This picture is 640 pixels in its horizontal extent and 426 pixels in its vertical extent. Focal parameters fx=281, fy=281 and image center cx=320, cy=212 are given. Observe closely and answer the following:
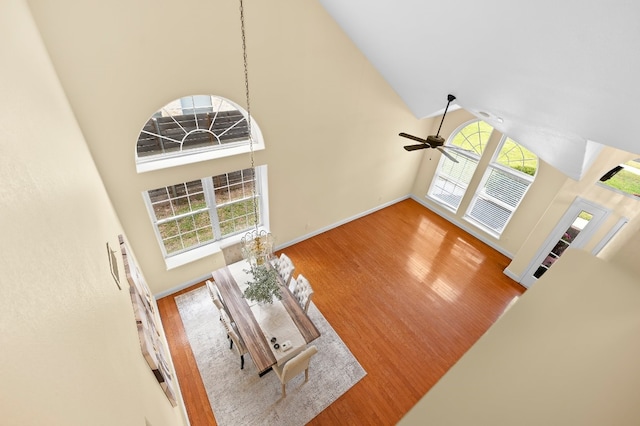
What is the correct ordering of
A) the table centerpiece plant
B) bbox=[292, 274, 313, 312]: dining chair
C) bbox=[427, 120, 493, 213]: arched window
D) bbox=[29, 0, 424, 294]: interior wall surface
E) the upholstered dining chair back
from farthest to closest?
bbox=[427, 120, 493, 213]: arched window → the upholstered dining chair back → bbox=[292, 274, 313, 312]: dining chair → the table centerpiece plant → bbox=[29, 0, 424, 294]: interior wall surface

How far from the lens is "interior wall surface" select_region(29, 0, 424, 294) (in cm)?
288

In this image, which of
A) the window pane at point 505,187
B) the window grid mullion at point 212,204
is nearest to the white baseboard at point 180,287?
the window grid mullion at point 212,204

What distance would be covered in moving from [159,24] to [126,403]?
3509 millimetres

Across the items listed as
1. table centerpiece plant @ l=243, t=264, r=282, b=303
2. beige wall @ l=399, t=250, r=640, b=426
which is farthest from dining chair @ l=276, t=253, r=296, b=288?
beige wall @ l=399, t=250, r=640, b=426

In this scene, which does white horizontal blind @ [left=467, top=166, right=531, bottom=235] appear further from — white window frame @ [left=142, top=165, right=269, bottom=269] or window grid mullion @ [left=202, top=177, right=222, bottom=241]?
window grid mullion @ [left=202, top=177, right=222, bottom=241]

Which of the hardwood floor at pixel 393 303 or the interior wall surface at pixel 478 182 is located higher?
the interior wall surface at pixel 478 182

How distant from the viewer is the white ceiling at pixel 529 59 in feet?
6.08

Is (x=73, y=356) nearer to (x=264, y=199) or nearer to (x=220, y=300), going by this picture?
(x=220, y=300)

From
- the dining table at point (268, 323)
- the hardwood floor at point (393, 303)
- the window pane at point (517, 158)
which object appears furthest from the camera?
the window pane at point (517, 158)

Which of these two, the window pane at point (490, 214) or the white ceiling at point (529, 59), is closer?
the white ceiling at point (529, 59)

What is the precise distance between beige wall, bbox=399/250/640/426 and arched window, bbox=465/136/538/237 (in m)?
5.38

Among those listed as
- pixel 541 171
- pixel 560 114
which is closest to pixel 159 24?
pixel 560 114

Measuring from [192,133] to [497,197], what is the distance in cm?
672

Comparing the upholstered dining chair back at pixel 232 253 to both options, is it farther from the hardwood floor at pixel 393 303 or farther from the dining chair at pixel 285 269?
the hardwood floor at pixel 393 303
